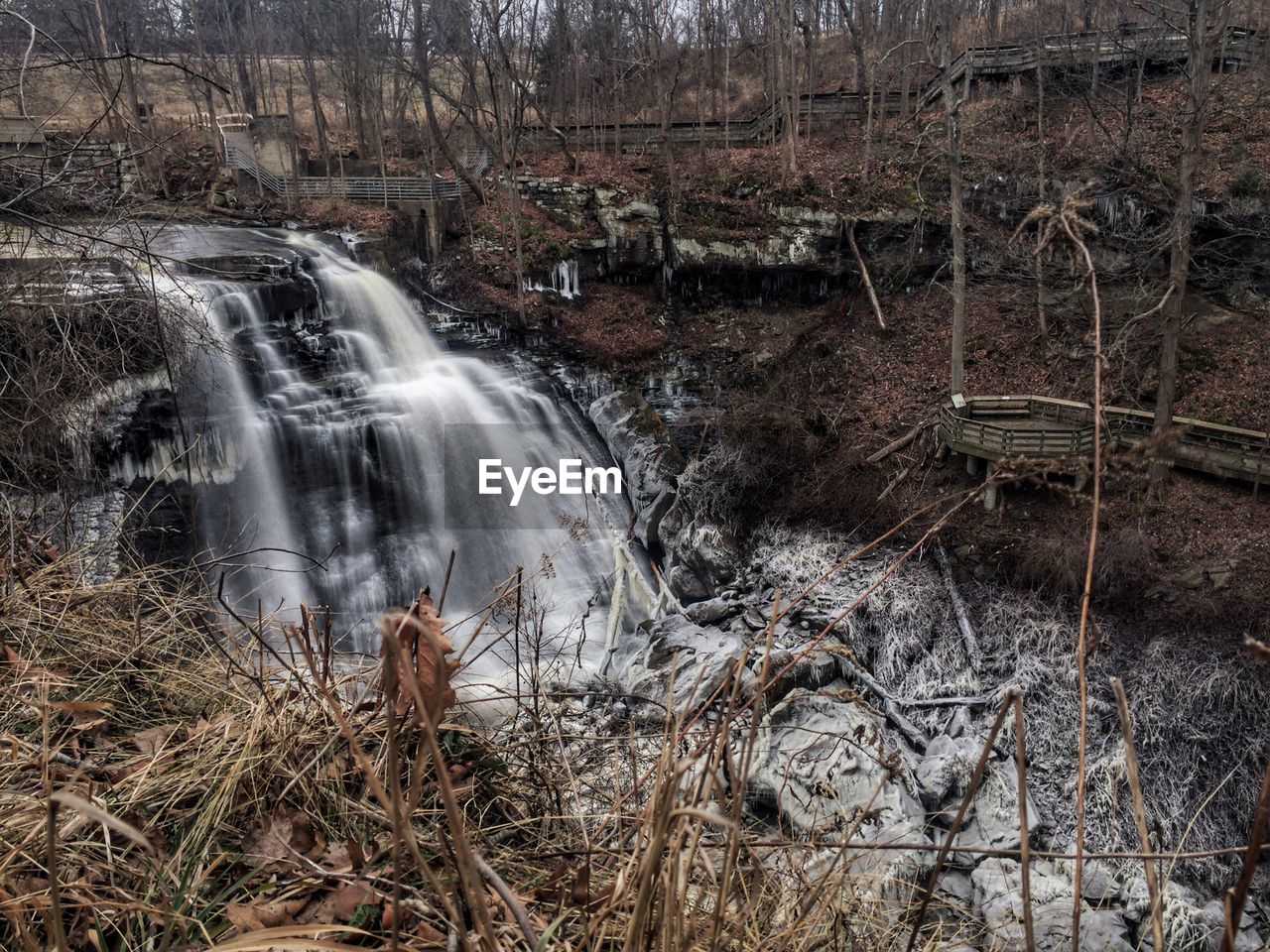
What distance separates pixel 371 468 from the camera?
1341cm

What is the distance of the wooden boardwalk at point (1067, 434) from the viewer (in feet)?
36.3

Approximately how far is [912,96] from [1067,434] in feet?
58.8

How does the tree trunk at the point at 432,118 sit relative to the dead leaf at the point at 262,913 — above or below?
above

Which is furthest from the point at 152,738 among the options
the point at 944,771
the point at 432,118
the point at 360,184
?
the point at 360,184

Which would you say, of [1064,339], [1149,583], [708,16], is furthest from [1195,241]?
[708,16]

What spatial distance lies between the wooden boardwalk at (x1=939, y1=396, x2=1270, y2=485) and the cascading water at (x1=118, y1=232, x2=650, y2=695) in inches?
221

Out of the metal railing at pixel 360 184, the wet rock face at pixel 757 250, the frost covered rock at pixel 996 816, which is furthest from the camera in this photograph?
the metal railing at pixel 360 184

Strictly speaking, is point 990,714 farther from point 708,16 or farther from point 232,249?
point 708,16

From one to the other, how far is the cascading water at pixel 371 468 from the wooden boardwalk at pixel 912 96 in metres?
9.48

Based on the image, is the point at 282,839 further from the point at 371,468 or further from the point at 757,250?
the point at 757,250

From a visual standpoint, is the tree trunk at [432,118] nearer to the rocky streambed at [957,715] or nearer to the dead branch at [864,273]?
the dead branch at [864,273]

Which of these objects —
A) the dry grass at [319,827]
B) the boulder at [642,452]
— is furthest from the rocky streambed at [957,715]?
the dry grass at [319,827]

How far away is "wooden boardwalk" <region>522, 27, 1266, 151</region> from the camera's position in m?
18.0

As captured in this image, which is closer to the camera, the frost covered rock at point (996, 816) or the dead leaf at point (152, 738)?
the dead leaf at point (152, 738)
